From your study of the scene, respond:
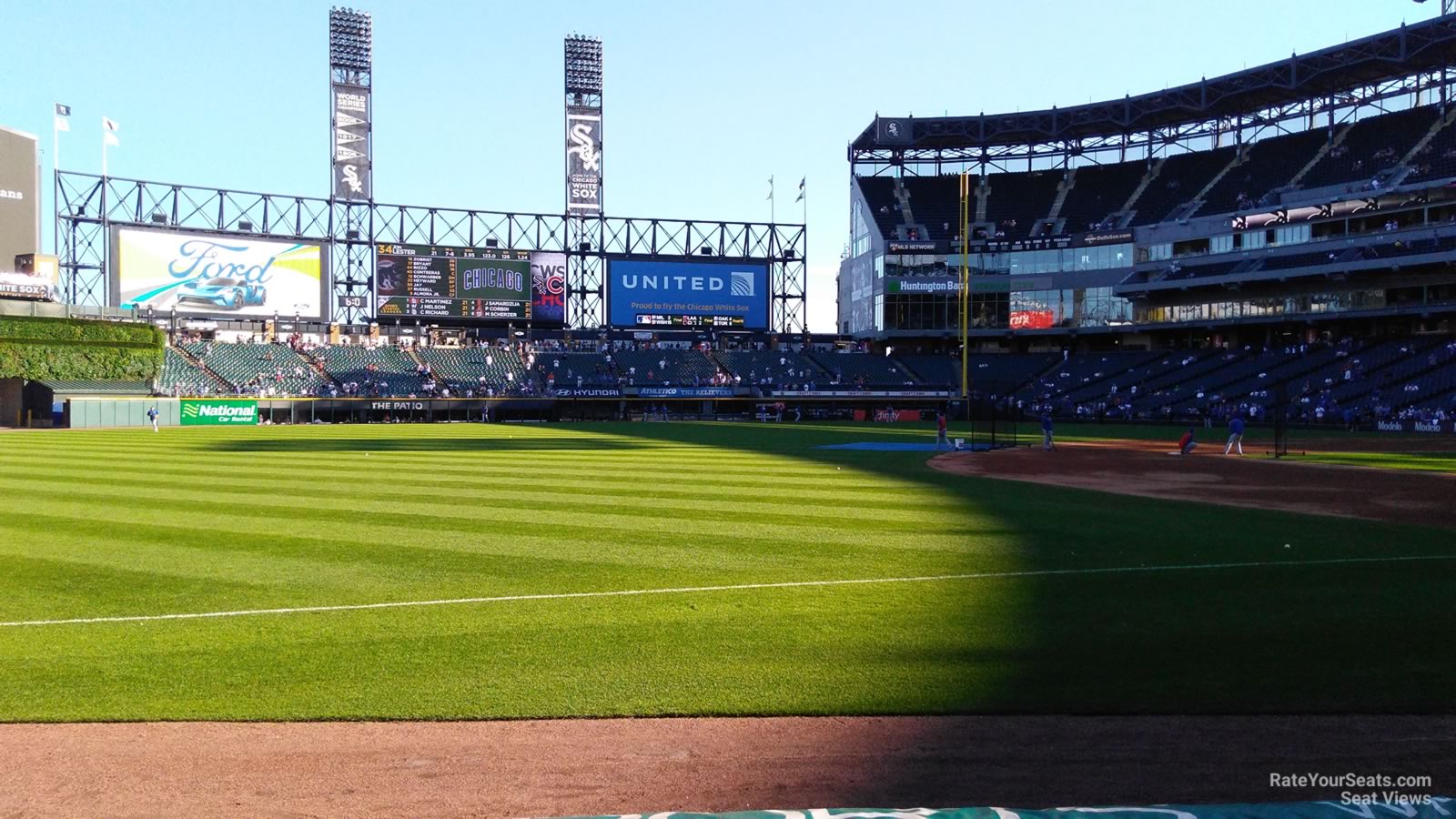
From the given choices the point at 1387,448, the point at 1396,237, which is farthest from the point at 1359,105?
the point at 1387,448

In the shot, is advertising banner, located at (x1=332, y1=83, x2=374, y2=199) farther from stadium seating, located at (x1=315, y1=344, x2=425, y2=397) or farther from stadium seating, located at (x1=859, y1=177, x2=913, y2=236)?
stadium seating, located at (x1=859, y1=177, x2=913, y2=236)

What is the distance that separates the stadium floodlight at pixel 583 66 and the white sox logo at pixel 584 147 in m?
2.69

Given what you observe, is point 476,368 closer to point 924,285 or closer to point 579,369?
point 579,369

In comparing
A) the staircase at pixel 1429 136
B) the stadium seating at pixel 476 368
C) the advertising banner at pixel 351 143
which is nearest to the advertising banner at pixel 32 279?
the advertising banner at pixel 351 143

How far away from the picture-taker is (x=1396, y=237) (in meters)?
52.0

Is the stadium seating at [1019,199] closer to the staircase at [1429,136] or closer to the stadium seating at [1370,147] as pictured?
the stadium seating at [1370,147]

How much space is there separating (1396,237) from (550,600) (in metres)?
57.5

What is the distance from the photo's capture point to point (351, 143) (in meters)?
66.2

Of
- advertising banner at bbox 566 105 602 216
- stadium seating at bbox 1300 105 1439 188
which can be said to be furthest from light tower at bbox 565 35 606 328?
stadium seating at bbox 1300 105 1439 188

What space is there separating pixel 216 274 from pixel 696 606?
60.1 metres

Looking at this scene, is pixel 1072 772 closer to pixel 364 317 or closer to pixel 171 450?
pixel 171 450

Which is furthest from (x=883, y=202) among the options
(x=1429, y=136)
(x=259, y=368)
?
(x=259, y=368)

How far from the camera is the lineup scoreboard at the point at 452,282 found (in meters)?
64.1

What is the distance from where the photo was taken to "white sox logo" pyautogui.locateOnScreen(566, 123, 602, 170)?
70375 millimetres
